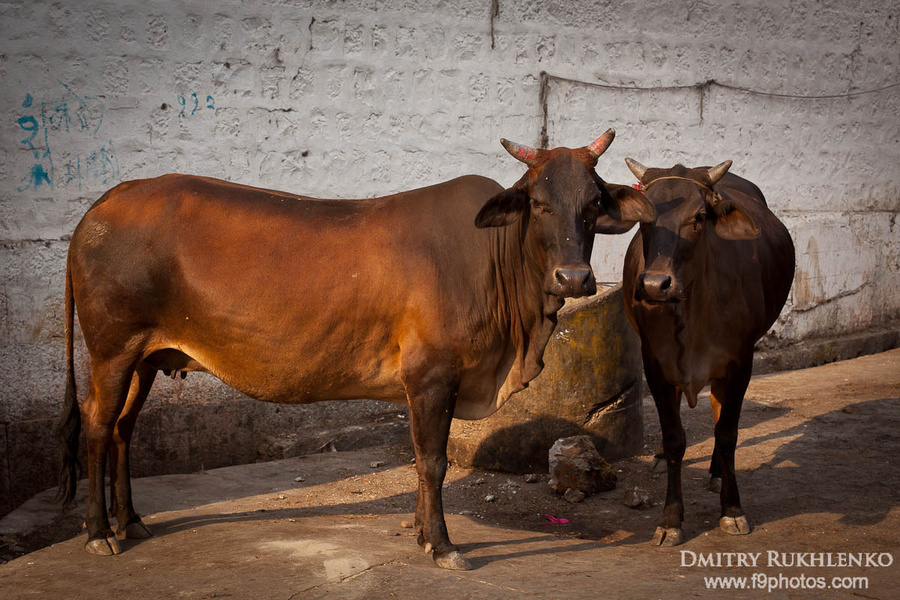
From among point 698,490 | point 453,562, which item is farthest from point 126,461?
point 698,490

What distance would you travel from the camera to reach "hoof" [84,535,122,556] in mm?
4324

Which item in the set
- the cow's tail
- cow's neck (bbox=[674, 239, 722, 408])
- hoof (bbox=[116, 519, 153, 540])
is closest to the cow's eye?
cow's neck (bbox=[674, 239, 722, 408])

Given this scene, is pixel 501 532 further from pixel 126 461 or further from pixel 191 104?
pixel 191 104

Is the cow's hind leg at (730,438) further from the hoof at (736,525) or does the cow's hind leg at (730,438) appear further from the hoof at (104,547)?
the hoof at (104,547)

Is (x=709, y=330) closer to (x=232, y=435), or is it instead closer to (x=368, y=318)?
(x=368, y=318)

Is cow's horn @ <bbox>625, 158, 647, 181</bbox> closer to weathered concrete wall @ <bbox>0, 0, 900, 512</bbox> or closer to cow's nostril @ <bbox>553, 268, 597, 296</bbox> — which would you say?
cow's nostril @ <bbox>553, 268, 597, 296</bbox>

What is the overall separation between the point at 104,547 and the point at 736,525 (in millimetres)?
3283

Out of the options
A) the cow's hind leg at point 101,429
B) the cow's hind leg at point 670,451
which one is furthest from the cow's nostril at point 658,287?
the cow's hind leg at point 101,429

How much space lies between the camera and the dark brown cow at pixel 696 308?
15.4ft

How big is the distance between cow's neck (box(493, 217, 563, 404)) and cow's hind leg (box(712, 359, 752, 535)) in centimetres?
134

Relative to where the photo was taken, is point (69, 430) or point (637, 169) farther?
point (637, 169)

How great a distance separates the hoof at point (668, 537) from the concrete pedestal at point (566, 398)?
1.28 m

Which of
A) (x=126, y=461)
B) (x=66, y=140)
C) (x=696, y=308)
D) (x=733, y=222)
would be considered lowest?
(x=126, y=461)

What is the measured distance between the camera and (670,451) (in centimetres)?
492
